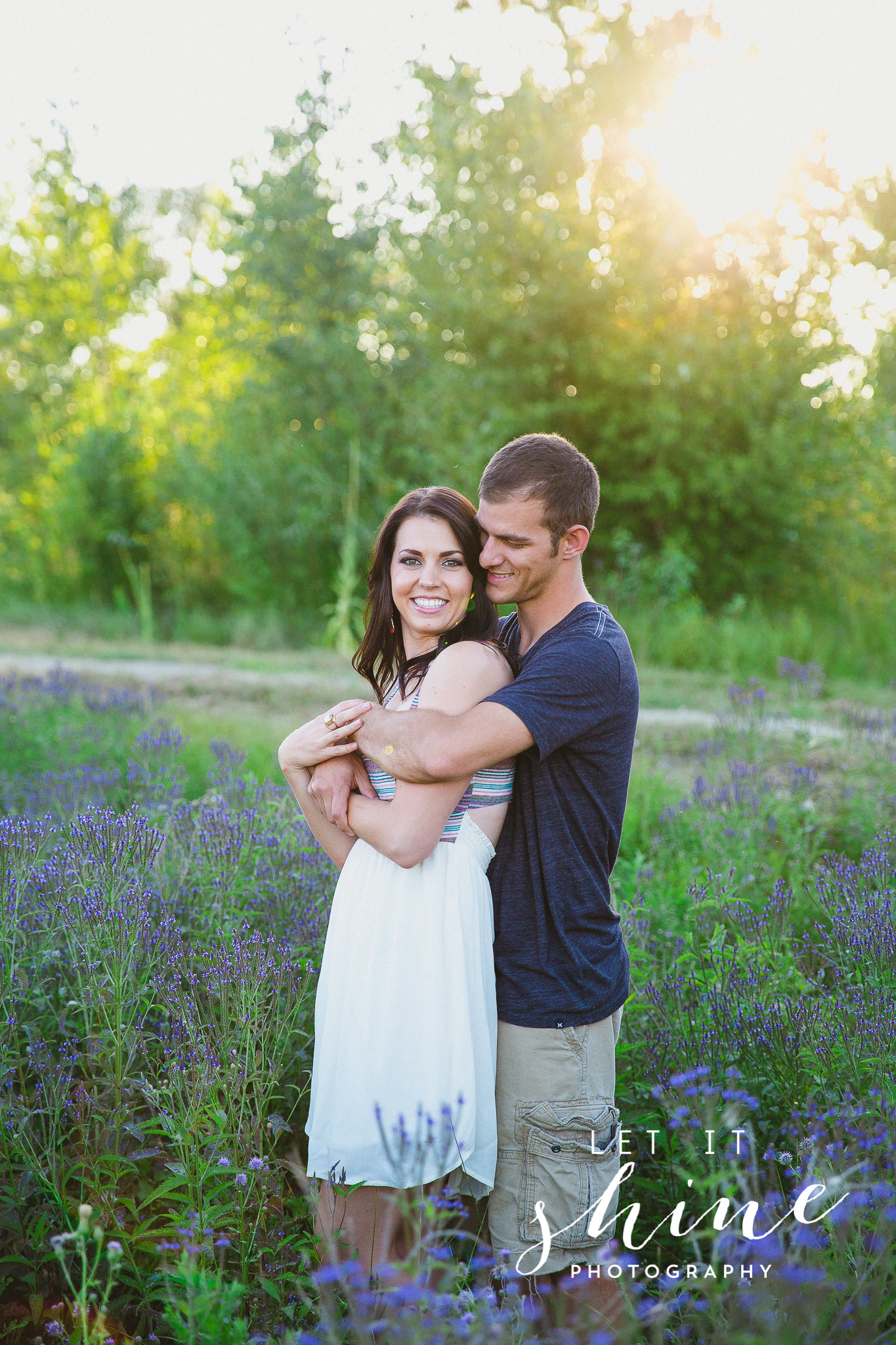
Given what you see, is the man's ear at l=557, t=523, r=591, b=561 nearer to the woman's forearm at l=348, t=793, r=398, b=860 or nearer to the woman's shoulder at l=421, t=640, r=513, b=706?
the woman's shoulder at l=421, t=640, r=513, b=706

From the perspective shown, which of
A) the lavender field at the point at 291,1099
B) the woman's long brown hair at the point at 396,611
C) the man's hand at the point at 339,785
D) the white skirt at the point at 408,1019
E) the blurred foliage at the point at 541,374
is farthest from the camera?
the blurred foliage at the point at 541,374

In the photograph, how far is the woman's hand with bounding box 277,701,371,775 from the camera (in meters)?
2.46

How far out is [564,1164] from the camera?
2.33m

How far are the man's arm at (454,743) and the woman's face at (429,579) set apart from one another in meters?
0.39

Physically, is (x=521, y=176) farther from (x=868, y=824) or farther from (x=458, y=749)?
(x=458, y=749)

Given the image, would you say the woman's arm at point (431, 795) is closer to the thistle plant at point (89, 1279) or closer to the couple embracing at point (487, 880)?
the couple embracing at point (487, 880)

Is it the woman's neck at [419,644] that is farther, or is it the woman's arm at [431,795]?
the woman's neck at [419,644]

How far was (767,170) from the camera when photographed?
11930mm

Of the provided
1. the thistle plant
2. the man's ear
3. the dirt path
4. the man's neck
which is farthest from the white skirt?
the dirt path

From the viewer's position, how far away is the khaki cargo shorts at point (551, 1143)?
2.31m

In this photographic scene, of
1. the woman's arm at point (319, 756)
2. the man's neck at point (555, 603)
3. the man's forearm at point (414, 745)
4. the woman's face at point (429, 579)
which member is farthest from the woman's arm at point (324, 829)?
the man's neck at point (555, 603)

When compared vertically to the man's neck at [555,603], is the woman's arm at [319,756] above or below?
below

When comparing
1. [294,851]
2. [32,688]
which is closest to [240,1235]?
[294,851]

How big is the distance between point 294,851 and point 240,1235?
4.95 feet
